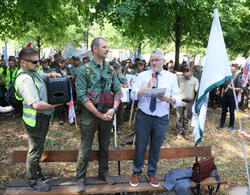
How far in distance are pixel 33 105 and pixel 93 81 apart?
0.79 m

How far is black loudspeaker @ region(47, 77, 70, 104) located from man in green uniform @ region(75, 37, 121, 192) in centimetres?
17

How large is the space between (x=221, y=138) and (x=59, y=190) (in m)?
5.55

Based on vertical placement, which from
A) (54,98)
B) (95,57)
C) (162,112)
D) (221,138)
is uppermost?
(95,57)

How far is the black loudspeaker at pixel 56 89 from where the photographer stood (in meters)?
2.72

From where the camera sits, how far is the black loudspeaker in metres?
2.72

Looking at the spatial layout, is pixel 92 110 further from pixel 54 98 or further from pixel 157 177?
pixel 157 177

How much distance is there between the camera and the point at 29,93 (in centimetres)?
253

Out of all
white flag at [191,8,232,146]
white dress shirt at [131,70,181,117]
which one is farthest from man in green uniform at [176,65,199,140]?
white dress shirt at [131,70,181,117]

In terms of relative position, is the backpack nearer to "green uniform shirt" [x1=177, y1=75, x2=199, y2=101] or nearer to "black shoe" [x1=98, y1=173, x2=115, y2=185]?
"black shoe" [x1=98, y1=173, x2=115, y2=185]

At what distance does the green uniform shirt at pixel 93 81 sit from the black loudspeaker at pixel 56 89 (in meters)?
0.17

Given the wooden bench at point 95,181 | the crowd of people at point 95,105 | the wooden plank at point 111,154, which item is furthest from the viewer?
the wooden plank at point 111,154

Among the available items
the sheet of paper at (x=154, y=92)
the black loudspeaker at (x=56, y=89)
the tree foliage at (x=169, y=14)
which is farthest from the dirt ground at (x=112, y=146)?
the tree foliage at (x=169, y=14)

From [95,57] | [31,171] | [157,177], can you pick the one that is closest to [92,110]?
[95,57]

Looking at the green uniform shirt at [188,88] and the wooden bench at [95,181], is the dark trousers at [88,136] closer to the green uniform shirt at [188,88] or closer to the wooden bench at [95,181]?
the wooden bench at [95,181]
